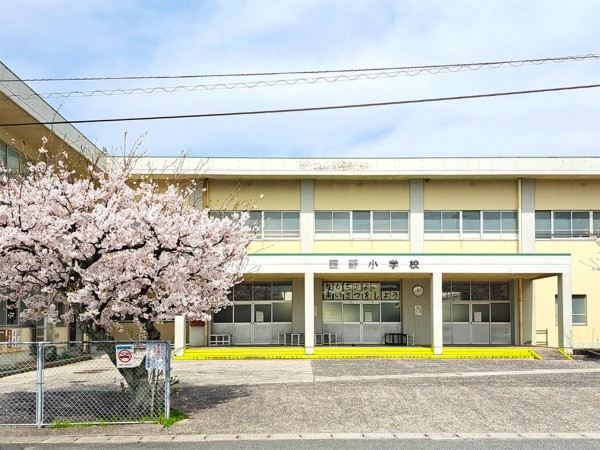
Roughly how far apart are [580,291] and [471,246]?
5250 mm

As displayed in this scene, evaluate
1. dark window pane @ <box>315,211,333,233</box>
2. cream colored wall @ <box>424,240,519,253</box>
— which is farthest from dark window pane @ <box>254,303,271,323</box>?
cream colored wall @ <box>424,240,519,253</box>

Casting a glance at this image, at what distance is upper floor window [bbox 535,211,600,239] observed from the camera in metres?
30.8

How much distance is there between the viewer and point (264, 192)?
101ft

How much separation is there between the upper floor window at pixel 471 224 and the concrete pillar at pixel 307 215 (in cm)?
523

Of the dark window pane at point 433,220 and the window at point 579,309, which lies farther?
the dark window pane at point 433,220

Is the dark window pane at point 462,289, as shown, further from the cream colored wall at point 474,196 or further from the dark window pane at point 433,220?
the cream colored wall at point 474,196

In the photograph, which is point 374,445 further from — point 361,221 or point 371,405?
point 361,221

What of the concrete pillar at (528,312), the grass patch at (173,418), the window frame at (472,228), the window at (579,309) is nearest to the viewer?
the grass patch at (173,418)

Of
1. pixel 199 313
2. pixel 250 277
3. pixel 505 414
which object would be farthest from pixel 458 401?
pixel 250 277

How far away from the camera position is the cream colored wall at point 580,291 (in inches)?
1196

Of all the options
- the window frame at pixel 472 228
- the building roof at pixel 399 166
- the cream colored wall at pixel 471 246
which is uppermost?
the building roof at pixel 399 166

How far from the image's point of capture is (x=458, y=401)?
15.1 meters

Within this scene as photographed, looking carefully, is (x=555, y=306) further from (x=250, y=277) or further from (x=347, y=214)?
(x=250, y=277)

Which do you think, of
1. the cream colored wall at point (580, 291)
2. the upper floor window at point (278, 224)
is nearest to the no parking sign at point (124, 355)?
the upper floor window at point (278, 224)
